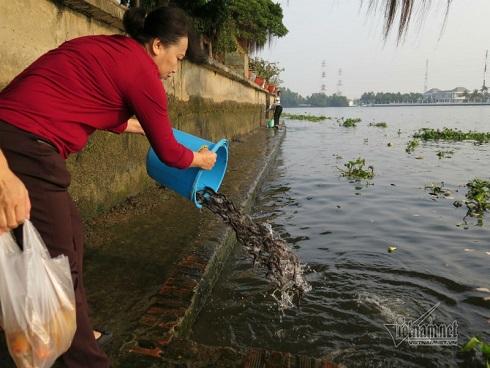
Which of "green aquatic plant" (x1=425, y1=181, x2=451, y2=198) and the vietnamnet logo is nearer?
the vietnamnet logo

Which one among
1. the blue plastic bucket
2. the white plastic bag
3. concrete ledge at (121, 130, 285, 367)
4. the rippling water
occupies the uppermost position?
the blue plastic bucket

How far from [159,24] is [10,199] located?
1.01 metres

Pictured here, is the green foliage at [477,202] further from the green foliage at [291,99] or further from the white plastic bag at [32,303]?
the green foliage at [291,99]

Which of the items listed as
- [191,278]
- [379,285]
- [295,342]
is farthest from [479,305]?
[191,278]

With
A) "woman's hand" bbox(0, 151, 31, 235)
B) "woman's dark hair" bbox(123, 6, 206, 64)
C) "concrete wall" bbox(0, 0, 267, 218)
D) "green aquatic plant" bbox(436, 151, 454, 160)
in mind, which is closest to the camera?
"woman's hand" bbox(0, 151, 31, 235)

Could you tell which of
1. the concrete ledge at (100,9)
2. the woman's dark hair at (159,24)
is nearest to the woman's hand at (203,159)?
the woman's dark hair at (159,24)

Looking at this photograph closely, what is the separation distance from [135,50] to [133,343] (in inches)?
55.3

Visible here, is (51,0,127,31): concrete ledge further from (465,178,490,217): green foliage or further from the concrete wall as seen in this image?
(465,178,490,217): green foliage

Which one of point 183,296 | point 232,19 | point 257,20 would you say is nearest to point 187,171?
point 183,296

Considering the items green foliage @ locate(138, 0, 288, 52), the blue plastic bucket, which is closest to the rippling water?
the blue plastic bucket

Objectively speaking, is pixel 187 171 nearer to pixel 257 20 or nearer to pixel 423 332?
pixel 423 332

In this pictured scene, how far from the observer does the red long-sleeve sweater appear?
150cm

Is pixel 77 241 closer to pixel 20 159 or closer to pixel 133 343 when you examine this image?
pixel 20 159

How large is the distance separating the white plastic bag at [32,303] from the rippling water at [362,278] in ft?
4.14
